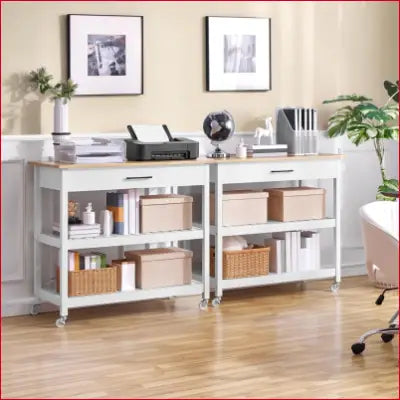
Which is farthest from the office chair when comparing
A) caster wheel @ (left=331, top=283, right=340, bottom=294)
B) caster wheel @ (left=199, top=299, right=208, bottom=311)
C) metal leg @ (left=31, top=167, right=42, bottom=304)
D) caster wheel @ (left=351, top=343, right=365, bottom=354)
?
metal leg @ (left=31, top=167, right=42, bottom=304)

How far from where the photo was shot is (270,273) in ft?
20.1

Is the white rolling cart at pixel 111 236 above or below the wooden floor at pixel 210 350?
above

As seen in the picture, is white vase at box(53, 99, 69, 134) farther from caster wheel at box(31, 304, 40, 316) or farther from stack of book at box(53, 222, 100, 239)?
caster wheel at box(31, 304, 40, 316)

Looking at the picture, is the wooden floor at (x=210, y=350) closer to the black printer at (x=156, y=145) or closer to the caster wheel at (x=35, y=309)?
the caster wheel at (x=35, y=309)

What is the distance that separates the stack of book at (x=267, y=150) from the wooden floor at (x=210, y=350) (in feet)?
2.94

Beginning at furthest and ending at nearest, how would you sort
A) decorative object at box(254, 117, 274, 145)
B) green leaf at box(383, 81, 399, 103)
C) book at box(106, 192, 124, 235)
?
green leaf at box(383, 81, 399, 103) → decorative object at box(254, 117, 274, 145) → book at box(106, 192, 124, 235)

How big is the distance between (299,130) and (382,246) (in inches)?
72.5

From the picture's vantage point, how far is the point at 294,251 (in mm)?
6184

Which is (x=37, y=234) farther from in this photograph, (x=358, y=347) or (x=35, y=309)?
(x=358, y=347)

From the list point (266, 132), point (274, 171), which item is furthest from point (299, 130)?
point (274, 171)

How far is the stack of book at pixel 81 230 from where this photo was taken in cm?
536

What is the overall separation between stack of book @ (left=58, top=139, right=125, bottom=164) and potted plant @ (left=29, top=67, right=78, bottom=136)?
14cm

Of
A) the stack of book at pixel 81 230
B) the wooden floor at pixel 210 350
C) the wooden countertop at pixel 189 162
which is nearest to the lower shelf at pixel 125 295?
the wooden floor at pixel 210 350

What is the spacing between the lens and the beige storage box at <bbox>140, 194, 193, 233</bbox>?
18.3 ft
